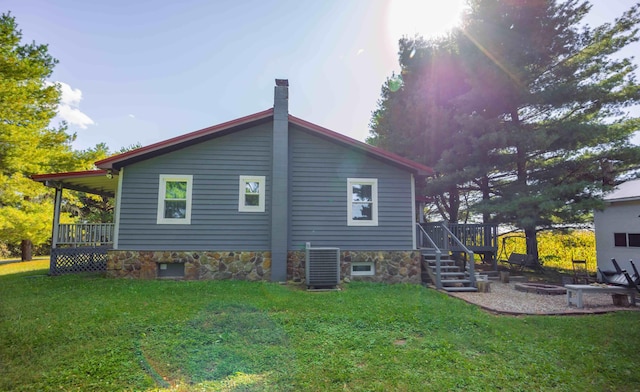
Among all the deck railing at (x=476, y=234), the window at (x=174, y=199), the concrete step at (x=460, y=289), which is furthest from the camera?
the deck railing at (x=476, y=234)

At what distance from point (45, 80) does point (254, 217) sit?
13.5 meters

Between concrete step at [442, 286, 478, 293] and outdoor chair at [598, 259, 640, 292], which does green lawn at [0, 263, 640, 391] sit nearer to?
outdoor chair at [598, 259, 640, 292]

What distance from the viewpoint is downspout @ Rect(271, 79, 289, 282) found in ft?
28.3

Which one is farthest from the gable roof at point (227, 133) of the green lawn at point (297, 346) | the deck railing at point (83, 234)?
the green lawn at point (297, 346)

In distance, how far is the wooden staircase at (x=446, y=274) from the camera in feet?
27.2

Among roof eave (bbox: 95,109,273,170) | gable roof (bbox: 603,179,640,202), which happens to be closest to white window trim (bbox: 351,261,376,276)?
roof eave (bbox: 95,109,273,170)

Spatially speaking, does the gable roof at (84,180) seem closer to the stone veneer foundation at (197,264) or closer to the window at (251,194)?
the stone veneer foundation at (197,264)

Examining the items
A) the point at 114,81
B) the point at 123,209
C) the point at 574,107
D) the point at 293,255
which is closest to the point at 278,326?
the point at 293,255

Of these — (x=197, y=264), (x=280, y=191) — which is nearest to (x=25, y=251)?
(x=197, y=264)

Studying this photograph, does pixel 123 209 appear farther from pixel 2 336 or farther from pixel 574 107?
pixel 574 107

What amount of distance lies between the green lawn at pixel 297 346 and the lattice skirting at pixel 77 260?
3.87m

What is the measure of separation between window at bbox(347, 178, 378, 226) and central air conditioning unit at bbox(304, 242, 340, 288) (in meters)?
1.68

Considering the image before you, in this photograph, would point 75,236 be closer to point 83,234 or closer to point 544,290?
point 83,234

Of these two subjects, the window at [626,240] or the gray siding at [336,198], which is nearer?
the gray siding at [336,198]
